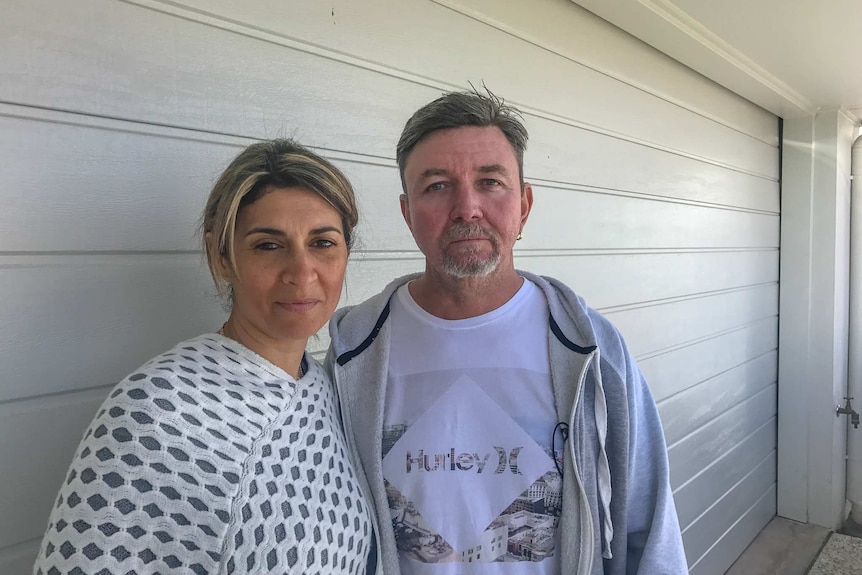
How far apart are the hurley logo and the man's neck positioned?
0.32 meters

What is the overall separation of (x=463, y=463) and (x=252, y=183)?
2.39ft

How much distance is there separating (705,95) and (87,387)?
3496 mm

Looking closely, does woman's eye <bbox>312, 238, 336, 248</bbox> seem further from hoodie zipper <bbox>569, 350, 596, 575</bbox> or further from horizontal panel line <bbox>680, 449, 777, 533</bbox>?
horizontal panel line <bbox>680, 449, 777, 533</bbox>

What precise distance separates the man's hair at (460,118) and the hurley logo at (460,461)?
2.17ft

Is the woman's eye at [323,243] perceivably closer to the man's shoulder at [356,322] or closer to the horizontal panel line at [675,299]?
the man's shoulder at [356,322]

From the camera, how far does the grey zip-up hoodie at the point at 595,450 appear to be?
121 centimetres

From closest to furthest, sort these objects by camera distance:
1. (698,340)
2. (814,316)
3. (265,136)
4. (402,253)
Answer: (265,136) < (402,253) < (698,340) < (814,316)

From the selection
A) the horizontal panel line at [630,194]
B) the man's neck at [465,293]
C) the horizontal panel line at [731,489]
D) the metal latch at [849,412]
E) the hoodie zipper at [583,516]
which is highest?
the horizontal panel line at [630,194]

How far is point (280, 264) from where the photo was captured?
105 centimetres

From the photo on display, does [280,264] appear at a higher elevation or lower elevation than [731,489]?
higher

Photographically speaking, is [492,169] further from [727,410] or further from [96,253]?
[727,410]

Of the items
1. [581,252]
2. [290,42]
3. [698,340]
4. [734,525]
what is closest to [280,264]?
[290,42]

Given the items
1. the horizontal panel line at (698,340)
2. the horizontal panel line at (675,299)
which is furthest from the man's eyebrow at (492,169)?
the horizontal panel line at (698,340)

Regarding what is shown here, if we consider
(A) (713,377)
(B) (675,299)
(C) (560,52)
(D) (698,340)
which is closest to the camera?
(C) (560,52)
